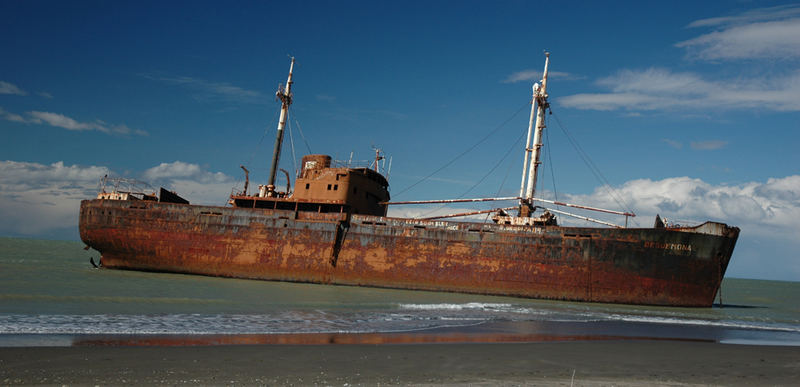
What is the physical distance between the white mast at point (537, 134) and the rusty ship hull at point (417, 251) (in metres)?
4.18

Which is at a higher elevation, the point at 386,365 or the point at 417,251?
the point at 417,251

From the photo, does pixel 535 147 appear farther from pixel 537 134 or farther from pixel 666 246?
pixel 666 246

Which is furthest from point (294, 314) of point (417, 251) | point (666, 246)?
point (666, 246)

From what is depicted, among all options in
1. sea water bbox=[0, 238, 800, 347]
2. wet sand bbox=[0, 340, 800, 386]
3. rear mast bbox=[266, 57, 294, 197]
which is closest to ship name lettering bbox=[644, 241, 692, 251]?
sea water bbox=[0, 238, 800, 347]

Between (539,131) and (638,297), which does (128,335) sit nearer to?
(638,297)

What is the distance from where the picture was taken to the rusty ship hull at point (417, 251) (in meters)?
20.9

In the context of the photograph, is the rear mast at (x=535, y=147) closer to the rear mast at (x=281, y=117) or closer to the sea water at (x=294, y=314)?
the sea water at (x=294, y=314)

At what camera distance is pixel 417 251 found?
74.0 ft

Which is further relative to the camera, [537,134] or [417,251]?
[537,134]

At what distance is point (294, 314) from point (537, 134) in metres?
17.9

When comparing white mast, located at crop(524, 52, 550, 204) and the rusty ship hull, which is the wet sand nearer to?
the rusty ship hull

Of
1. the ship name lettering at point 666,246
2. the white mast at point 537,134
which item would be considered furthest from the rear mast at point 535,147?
the ship name lettering at point 666,246

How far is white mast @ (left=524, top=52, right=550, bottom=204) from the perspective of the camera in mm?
25344

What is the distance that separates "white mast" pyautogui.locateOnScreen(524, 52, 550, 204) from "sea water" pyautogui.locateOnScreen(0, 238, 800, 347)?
21.9 ft
